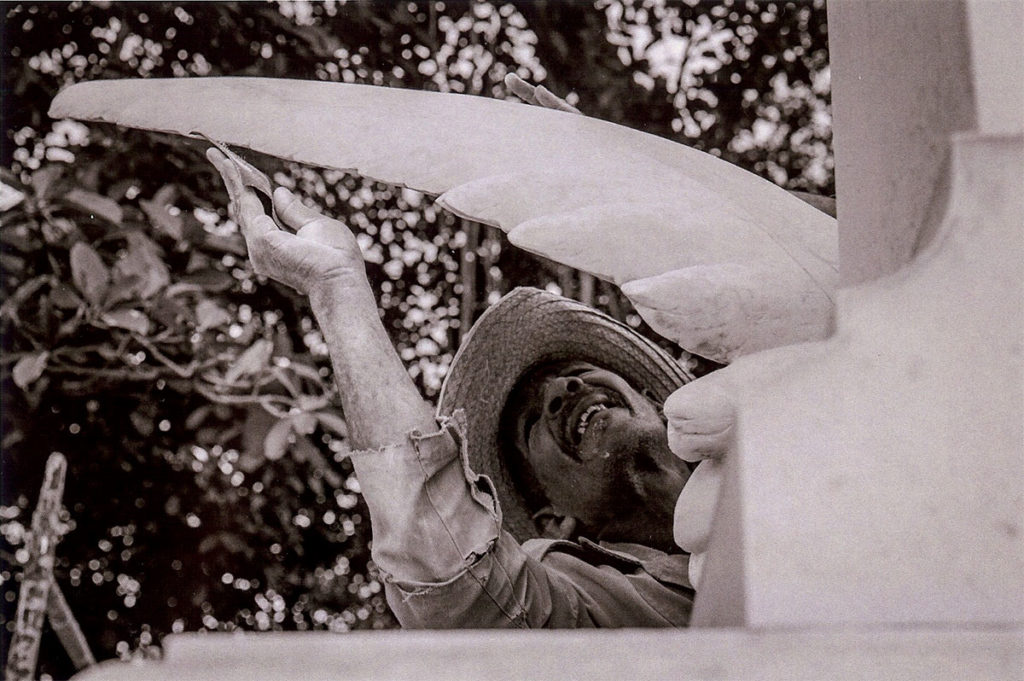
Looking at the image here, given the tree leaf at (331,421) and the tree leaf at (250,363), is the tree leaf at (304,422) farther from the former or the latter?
the tree leaf at (250,363)

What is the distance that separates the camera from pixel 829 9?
3.40ft

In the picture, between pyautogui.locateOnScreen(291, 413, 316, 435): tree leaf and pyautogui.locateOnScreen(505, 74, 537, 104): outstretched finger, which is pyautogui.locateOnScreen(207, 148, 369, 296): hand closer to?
pyautogui.locateOnScreen(505, 74, 537, 104): outstretched finger

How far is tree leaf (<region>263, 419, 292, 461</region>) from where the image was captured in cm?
265

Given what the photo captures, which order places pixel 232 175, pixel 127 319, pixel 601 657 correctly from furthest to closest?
pixel 127 319 < pixel 232 175 < pixel 601 657

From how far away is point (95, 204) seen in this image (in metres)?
2.52

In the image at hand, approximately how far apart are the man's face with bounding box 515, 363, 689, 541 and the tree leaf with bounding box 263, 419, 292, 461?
106 cm

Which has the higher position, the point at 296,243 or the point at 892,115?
the point at 892,115

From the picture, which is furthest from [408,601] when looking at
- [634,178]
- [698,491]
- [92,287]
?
[92,287]

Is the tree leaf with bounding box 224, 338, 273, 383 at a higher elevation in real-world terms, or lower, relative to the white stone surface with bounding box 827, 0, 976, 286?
lower

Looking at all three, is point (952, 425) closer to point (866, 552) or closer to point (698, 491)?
point (866, 552)

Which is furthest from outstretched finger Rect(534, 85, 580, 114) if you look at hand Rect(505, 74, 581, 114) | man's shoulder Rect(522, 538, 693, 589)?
man's shoulder Rect(522, 538, 693, 589)

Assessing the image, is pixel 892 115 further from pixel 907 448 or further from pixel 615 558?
pixel 615 558

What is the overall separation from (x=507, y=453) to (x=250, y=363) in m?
1.16

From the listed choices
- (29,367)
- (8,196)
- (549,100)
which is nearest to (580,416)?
(549,100)
